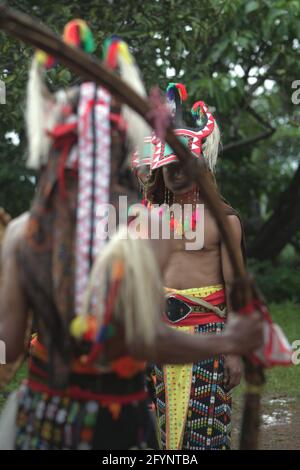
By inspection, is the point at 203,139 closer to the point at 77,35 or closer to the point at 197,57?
the point at 77,35

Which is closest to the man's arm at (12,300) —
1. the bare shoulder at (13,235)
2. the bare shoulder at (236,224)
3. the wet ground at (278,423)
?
the bare shoulder at (13,235)

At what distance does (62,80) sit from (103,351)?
138 inches

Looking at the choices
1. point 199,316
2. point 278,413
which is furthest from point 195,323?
point 278,413

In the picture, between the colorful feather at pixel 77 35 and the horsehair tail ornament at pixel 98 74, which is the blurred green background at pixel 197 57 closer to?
the colorful feather at pixel 77 35

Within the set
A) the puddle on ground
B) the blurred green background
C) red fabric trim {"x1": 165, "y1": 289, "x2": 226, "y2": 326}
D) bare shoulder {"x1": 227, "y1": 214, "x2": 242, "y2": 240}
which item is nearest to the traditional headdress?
bare shoulder {"x1": 227, "y1": 214, "x2": 242, "y2": 240}

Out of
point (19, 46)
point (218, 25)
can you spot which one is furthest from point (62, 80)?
point (218, 25)

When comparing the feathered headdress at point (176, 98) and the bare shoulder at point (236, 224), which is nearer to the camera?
the bare shoulder at point (236, 224)

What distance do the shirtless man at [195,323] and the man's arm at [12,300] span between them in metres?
1.86

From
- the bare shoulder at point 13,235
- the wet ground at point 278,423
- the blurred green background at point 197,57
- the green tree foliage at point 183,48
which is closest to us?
the bare shoulder at point 13,235

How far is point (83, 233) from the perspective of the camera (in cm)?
216

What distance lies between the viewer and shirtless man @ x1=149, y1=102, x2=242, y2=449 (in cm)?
396

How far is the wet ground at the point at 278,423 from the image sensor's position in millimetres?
5430

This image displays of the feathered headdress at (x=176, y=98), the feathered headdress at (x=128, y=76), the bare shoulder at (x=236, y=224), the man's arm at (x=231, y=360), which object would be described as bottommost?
the man's arm at (x=231, y=360)

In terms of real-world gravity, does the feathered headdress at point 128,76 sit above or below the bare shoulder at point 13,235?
above
